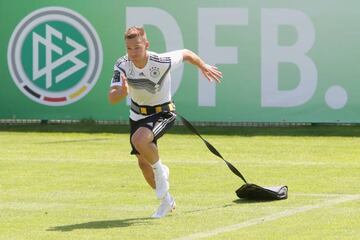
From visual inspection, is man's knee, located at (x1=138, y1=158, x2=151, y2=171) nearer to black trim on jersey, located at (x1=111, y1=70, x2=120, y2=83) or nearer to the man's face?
black trim on jersey, located at (x1=111, y1=70, x2=120, y2=83)

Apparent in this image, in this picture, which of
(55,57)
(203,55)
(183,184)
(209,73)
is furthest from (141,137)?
(55,57)

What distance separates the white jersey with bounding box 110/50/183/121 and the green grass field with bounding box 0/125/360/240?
→ 1.16 m

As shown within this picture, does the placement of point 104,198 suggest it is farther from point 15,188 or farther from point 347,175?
point 347,175

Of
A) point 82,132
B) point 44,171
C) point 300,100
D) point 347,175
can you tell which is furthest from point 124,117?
point 347,175

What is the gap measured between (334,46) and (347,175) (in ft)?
24.1

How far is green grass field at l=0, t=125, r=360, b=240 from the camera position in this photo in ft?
34.1

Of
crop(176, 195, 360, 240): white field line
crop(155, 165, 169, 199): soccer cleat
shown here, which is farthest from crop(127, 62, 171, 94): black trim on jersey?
crop(176, 195, 360, 240): white field line

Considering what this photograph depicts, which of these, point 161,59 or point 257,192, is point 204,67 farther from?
point 257,192

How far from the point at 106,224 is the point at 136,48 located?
1.70 m

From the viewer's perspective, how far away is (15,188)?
542 inches

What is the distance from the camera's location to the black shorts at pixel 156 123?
446 inches

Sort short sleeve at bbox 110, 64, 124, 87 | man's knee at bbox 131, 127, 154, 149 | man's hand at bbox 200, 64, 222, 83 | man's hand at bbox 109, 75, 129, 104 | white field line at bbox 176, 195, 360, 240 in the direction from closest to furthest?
white field line at bbox 176, 195, 360, 240 < man's hand at bbox 109, 75, 129, 104 < short sleeve at bbox 110, 64, 124, 87 < man's knee at bbox 131, 127, 154, 149 < man's hand at bbox 200, 64, 222, 83

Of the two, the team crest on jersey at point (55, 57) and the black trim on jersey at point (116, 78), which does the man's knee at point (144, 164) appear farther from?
the team crest on jersey at point (55, 57)

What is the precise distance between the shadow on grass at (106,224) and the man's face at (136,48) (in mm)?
1557
